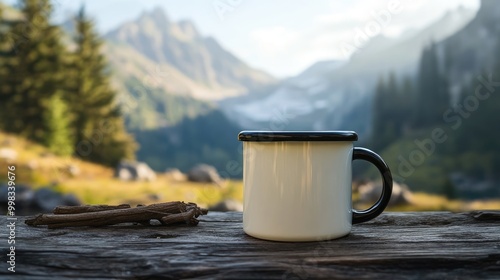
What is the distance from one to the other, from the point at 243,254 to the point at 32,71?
951 centimetres

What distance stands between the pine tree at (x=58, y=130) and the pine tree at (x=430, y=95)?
8.23 metres

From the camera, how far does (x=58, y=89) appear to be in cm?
898

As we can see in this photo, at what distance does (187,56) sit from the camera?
42.6 feet

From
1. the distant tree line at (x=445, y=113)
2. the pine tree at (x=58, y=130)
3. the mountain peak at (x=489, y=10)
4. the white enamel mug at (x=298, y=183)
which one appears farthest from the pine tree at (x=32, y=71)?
the mountain peak at (x=489, y=10)

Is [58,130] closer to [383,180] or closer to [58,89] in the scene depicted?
[58,89]

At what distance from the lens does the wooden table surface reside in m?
0.63

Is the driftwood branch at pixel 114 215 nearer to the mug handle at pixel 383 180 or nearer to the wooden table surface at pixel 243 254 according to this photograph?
the wooden table surface at pixel 243 254

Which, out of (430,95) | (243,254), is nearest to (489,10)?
(430,95)

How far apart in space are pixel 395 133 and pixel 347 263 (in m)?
10.3

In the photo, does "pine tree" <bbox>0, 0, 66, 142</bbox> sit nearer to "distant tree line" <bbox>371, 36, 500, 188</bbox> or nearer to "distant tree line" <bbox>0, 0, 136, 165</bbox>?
"distant tree line" <bbox>0, 0, 136, 165</bbox>

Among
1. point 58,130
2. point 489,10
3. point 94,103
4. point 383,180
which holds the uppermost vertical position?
point 489,10

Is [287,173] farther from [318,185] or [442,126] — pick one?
[442,126]

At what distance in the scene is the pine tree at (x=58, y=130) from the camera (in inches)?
332

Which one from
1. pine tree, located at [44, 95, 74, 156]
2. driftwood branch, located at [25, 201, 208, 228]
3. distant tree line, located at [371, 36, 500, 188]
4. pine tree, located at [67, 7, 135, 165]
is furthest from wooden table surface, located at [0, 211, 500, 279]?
distant tree line, located at [371, 36, 500, 188]
